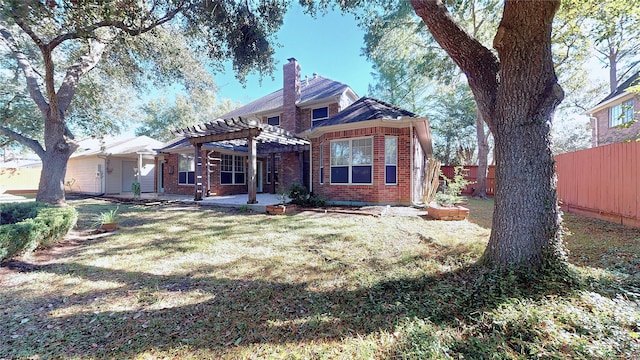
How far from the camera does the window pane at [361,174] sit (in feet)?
30.3

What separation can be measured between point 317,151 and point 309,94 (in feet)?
17.0

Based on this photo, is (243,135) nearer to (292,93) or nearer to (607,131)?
(292,93)

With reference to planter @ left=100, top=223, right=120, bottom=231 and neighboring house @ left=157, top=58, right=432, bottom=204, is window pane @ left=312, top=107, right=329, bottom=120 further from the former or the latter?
planter @ left=100, top=223, right=120, bottom=231

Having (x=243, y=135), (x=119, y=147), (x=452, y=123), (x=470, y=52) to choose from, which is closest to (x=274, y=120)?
(x=243, y=135)

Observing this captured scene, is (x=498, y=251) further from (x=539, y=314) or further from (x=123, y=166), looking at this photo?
(x=123, y=166)

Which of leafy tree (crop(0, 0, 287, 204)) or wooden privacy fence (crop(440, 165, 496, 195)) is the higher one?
leafy tree (crop(0, 0, 287, 204))

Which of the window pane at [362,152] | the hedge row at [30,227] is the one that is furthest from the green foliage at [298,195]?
the hedge row at [30,227]

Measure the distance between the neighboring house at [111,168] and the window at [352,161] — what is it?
12.1 m

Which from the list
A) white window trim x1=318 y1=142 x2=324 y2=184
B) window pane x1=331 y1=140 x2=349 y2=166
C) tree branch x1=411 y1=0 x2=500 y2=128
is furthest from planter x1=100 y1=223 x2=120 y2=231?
tree branch x1=411 y1=0 x2=500 y2=128

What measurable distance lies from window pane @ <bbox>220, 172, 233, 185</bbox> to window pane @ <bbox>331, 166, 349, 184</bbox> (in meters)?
6.78

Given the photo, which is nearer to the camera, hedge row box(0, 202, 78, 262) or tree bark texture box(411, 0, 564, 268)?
tree bark texture box(411, 0, 564, 268)

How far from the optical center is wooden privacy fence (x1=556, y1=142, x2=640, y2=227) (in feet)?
18.4

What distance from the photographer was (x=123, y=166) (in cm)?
1712

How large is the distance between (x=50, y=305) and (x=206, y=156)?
1075 centimetres
